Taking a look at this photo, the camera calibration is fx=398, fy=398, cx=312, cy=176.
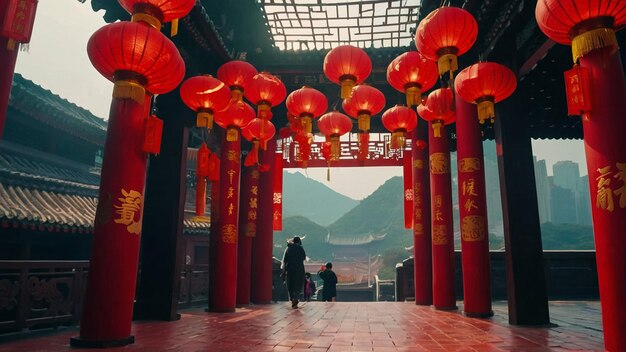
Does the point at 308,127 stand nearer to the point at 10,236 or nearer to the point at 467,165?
the point at 467,165

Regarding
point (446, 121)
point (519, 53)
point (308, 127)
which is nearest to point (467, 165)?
point (446, 121)

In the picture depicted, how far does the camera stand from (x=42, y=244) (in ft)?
29.5

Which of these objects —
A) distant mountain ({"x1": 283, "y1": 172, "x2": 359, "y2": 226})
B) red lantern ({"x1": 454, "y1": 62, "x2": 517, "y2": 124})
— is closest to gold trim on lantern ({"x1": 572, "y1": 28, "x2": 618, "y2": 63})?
red lantern ({"x1": 454, "y1": 62, "x2": 517, "y2": 124})

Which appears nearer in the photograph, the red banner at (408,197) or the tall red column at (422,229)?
the tall red column at (422,229)

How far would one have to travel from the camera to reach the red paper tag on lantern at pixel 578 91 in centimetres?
367

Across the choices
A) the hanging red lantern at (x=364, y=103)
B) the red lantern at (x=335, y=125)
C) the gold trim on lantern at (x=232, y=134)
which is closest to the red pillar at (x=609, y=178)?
the hanging red lantern at (x=364, y=103)

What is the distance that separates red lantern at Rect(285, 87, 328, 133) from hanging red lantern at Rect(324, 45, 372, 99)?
863mm

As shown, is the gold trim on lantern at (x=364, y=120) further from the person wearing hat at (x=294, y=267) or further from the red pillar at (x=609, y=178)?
the red pillar at (x=609, y=178)

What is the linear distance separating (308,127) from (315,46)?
13.9ft

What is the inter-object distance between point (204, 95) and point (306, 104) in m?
1.92

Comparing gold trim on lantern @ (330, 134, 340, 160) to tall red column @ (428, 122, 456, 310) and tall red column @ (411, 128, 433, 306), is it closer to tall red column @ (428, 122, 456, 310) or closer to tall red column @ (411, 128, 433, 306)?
tall red column @ (428, 122, 456, 310)

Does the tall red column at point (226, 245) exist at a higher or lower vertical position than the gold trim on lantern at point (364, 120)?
lower

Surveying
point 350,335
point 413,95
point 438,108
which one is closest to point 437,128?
point 438,108

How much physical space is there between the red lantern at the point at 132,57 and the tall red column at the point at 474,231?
478 centimetres
